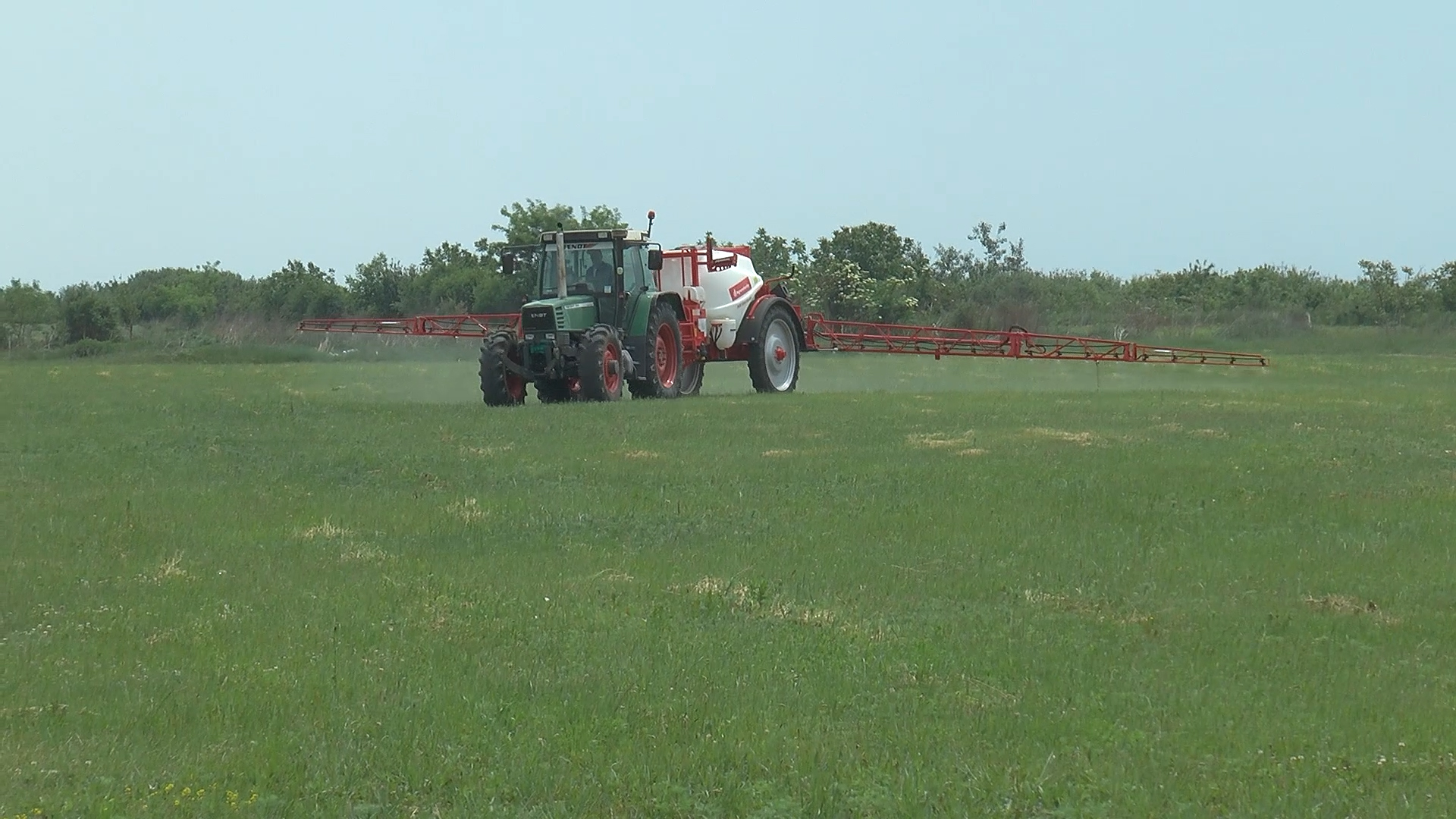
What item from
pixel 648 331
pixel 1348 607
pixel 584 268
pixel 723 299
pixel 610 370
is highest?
pixel 584 268

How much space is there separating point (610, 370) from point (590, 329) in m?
0.73

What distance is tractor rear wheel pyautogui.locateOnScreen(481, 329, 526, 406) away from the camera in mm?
24391

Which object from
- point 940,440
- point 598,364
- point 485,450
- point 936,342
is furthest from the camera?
point 936,342

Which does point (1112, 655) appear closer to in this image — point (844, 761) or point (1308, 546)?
point (844, 761)

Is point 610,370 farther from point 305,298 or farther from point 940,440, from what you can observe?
→ point 305,298

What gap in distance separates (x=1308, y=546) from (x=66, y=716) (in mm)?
7793

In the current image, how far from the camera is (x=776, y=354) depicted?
29.7 metres

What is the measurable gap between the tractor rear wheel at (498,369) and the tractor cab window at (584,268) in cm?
139

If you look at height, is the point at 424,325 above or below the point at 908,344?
above

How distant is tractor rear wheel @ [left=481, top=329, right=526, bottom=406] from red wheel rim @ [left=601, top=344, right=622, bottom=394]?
52.3 inches

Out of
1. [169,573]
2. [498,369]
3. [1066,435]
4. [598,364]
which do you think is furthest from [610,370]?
[169,573]

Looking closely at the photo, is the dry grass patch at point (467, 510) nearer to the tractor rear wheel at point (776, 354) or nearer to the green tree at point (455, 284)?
the tractor rear wheel at point (776, 354)

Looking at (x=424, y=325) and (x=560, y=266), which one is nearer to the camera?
(x=560, y=266)

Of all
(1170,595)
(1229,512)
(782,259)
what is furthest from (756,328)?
(782,259)
